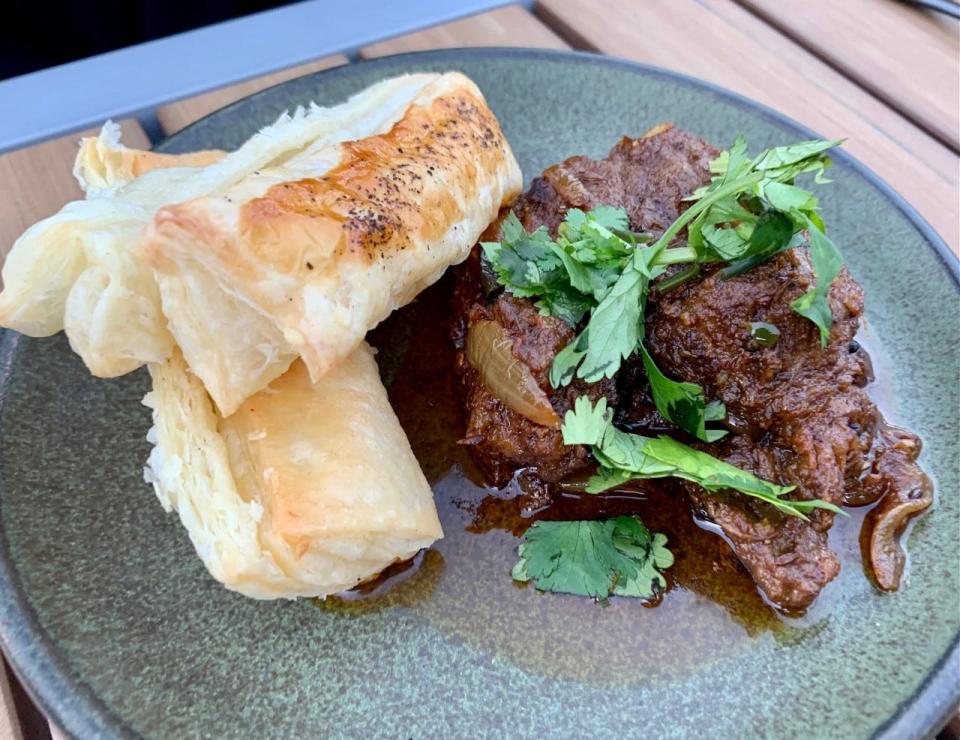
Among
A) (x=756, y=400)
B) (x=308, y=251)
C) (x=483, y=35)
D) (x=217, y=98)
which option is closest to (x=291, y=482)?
(x=308, y=251)

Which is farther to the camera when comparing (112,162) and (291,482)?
(112,162)

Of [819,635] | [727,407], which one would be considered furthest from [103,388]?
[819,635]

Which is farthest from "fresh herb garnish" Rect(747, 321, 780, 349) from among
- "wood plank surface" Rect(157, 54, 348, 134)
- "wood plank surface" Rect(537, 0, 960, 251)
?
"wood plank surface" Rect(157, 54, 348, 134)

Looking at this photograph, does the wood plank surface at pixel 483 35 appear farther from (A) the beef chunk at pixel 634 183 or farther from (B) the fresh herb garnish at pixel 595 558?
(B) the fresh herb garnish at pixel 595 558

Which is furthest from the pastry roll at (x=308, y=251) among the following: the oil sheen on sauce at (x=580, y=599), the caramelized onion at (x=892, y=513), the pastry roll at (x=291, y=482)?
the caramelized onion at (x=892, y=513)

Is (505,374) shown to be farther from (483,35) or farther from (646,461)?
(483,35)
